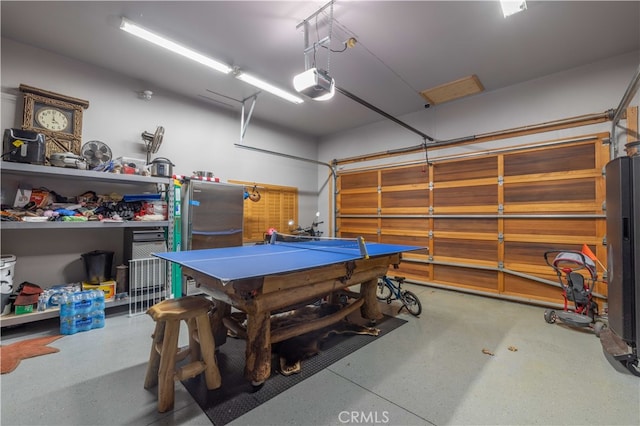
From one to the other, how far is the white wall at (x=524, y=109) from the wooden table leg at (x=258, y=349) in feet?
15.9

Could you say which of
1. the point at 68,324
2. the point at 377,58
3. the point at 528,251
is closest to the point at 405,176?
the point at 528,251

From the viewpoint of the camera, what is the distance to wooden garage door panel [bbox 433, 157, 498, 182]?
4.89 metres

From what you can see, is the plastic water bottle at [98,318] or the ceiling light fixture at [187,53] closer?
the ceiling light fixture at [187,53]

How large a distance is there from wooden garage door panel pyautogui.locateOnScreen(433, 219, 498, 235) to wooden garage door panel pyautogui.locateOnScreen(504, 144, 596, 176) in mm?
913

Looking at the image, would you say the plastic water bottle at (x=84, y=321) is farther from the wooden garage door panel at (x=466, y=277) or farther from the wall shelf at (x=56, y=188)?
the wooden garage door panel at (x=466, y=277)

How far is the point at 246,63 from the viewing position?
4.03 meters

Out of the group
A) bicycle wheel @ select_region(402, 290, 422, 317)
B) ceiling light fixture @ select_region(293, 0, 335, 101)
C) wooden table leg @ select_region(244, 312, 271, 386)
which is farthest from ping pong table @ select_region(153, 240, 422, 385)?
ceiling light fixture @ select_region(293, 0, 335, 101)

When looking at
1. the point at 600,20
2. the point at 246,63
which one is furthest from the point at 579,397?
the point at 246,63

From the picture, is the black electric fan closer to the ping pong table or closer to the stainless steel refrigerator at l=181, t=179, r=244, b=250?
the stainless steel refrigerator at l=181, t=179, r=244, b=250

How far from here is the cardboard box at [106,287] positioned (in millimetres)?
3602

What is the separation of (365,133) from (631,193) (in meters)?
4.96

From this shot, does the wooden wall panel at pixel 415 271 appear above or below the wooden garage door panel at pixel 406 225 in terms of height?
below

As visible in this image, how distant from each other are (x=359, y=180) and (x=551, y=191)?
3.69 metres

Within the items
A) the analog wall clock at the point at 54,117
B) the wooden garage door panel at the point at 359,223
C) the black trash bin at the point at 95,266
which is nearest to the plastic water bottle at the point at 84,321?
the black trash bin at the point at 95,266
